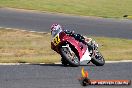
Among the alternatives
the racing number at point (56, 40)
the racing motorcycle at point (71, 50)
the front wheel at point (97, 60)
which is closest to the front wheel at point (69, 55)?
the racing motorcycle at point (71, 50)

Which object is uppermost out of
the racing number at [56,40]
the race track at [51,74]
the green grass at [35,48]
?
the racing number at [56,40]

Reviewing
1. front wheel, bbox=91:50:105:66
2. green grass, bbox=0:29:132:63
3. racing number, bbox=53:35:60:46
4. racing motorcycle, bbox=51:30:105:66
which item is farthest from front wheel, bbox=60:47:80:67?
green grass, bbox=0:29:132:63

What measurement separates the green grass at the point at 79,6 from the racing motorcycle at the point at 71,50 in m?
17.0

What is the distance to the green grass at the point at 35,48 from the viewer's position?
15.4 metres

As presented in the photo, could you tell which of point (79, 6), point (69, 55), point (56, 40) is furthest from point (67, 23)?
point (69, 55)

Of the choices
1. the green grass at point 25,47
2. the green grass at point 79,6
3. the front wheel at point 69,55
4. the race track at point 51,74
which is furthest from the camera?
the green grass at point 79,6

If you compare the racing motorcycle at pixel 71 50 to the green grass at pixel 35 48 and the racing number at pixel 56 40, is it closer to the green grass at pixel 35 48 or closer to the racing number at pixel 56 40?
the racing number at pixel 56 40

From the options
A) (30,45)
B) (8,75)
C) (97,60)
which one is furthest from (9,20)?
(8,75)

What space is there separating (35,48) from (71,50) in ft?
16.4

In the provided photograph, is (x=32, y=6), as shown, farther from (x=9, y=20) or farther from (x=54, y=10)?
(x=9, y=20)

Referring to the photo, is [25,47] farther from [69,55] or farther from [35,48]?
[69,55]

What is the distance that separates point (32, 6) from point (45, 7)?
0.91m

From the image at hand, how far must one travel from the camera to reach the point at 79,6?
33.5 meters

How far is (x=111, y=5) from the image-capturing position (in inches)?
1387
